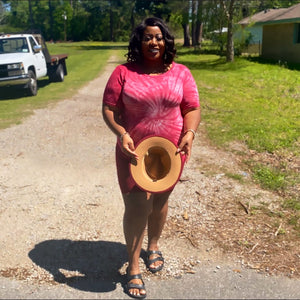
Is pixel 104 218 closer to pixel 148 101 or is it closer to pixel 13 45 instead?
pixel 148 101

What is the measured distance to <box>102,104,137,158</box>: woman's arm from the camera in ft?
8.29

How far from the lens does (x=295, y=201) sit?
14.1 feet

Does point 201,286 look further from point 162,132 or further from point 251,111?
point 251,111

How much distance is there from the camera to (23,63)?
11.1 metres

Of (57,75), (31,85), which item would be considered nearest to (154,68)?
(31,85)

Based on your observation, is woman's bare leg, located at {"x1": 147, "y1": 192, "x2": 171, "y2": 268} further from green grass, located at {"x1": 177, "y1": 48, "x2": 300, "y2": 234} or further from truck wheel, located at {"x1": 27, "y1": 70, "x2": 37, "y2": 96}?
truck wheel, located at {"x1": 27, "y1": 70, "x2": 37, "y2": 96}

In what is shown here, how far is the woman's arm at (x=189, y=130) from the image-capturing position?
8.54 ft

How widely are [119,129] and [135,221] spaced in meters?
0.69

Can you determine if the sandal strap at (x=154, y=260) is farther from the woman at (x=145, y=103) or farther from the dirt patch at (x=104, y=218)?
the woman at (x=145, y=103)

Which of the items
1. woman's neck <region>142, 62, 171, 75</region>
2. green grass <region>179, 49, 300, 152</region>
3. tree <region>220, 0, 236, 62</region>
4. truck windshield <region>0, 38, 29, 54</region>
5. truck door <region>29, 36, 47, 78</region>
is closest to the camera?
woman's neck <region>142, 62, 171, 75</region>

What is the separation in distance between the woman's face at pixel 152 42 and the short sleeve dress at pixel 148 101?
5.2 inches

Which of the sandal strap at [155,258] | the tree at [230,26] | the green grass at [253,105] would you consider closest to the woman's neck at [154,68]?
the sandal strap at [155,258]

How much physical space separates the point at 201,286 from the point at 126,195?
2.95 ft

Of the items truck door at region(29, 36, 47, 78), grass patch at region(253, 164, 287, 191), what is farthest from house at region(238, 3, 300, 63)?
grass patch at region(253, 164, 287, 191)
